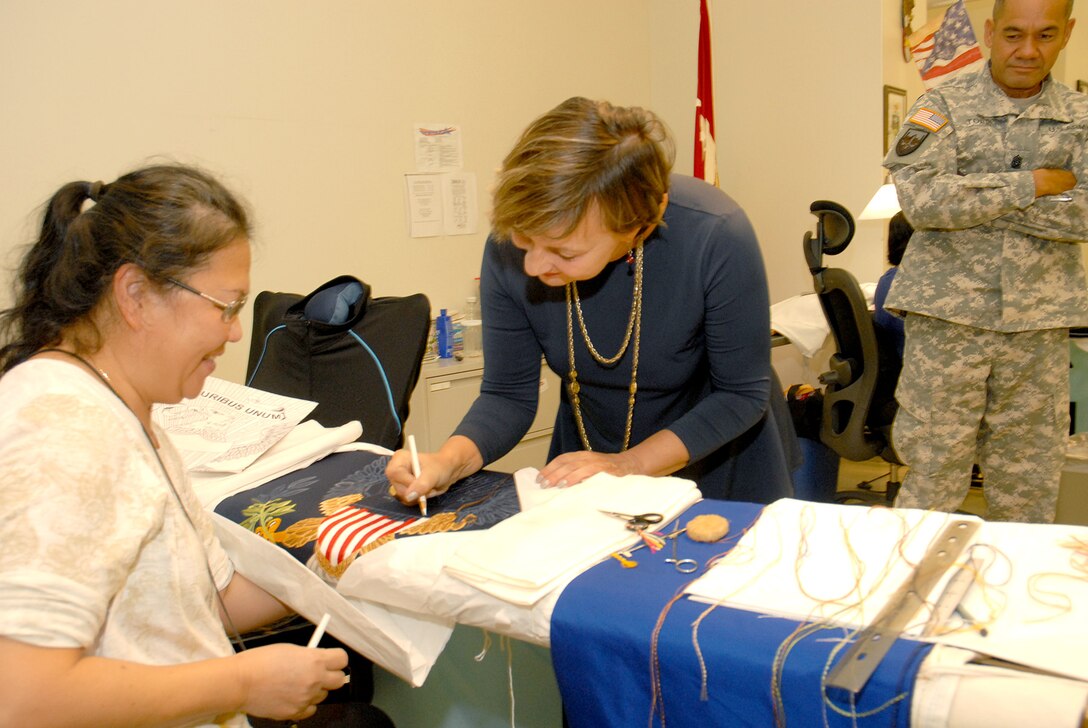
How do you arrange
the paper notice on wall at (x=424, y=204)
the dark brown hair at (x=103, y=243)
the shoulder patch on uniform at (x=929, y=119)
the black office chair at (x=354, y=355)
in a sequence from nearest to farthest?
the dark brown hair at (x=103, y=243)
the black office chair at (x=354, y=355)
the shoulder patch on uniform at (x=929, y=119)
the paper notice on wall at (x=424, y=204)

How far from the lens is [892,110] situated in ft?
13.0

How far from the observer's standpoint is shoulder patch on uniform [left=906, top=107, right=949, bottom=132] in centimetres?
219

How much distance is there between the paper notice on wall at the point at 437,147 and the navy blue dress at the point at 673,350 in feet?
7.40

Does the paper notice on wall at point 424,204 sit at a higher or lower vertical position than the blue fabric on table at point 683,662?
higher

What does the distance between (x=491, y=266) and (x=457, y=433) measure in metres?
0.30

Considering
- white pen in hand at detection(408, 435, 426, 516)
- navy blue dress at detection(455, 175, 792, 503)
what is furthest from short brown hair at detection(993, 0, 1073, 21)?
white pen in hand at detection(408, 435, 426, 516)

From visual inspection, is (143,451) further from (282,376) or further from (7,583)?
(282,376)

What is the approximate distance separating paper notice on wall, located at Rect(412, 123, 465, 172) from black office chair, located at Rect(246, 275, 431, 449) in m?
1.68

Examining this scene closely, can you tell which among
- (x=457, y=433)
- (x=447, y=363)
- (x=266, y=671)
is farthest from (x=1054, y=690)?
(x=447, y=363)

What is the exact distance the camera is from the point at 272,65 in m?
3.17

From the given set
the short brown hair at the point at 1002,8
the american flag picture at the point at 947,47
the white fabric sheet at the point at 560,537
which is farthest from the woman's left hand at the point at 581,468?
the american flag picture at the point at 947,47

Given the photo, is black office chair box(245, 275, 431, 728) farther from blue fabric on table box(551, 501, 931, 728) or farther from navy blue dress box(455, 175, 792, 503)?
blue fabric on table box(551, 501, 931, 728)

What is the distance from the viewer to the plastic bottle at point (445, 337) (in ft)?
11.6

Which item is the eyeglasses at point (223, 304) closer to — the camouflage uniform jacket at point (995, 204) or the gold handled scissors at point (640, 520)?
the gold handled scissors at point (640, 520)
